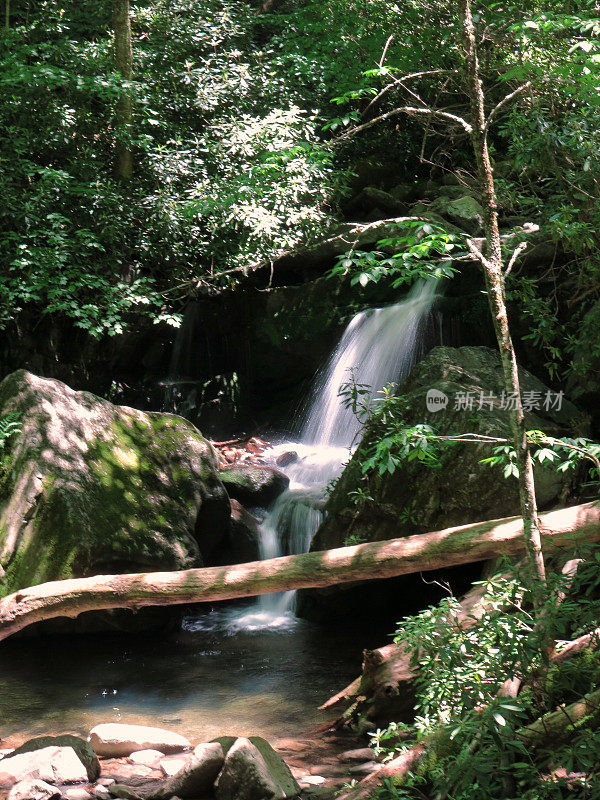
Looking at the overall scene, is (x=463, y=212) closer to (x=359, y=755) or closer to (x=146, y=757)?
(x=359, y=755)

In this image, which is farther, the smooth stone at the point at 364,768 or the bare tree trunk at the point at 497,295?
the smooth stone at the point at 364,768

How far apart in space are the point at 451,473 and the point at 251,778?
2.68 metres

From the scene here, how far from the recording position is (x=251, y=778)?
3430mm

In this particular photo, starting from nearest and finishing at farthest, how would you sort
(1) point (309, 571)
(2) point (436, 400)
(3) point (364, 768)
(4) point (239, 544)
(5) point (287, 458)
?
(1) point (309, 571) → (3) point (364, 768) → (2) point (436, 400) → (4) point (239, 544) → (5) point (287, 458)

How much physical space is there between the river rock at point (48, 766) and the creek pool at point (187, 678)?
652mm

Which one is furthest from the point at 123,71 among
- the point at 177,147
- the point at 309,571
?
the point at 309,571

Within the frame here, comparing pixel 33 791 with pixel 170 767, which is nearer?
pixel 33 791

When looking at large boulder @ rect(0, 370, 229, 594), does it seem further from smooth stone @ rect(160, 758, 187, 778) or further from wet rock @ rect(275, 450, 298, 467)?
smooth stone @ rect(160, 758, 187, 778)

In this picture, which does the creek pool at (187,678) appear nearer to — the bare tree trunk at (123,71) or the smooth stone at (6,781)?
the smooth stone at (6,781)

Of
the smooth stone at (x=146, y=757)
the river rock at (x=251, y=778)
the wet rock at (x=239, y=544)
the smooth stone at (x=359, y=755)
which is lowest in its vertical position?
the smooth stone at (x=146, y=757)

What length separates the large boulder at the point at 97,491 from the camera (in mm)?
5488

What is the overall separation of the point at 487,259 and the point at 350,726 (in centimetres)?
282

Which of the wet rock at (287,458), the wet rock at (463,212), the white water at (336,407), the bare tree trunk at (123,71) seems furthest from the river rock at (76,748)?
the bare tree trunk at (123,71)

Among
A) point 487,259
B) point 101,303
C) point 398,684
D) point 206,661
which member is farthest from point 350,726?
point 101,303
